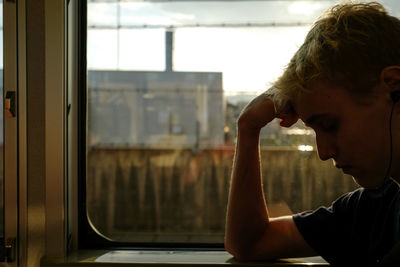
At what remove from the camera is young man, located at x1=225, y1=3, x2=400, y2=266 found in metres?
1.04

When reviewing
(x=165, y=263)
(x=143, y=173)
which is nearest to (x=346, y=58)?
(x=165, y=263)

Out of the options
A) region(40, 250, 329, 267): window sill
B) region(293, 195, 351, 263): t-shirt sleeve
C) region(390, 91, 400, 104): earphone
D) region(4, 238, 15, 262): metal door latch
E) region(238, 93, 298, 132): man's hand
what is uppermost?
region(390, 91, 400, 104): earphone

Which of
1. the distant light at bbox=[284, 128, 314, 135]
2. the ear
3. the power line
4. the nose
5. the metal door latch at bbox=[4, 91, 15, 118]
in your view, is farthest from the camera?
the power line

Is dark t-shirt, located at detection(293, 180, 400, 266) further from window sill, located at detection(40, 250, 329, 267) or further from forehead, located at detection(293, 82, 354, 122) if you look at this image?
forehead, located at detection(293, 82, 354, 122)

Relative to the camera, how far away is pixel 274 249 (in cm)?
144

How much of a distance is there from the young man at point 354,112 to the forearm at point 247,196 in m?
0.15

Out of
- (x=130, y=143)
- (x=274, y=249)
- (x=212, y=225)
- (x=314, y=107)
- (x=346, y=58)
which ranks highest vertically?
(x=346, y=58)

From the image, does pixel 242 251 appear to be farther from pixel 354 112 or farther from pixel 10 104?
pixel 10 104

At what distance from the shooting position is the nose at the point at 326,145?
112 centimetres

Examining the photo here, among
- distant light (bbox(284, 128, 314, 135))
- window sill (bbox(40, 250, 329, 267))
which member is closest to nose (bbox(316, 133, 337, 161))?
window sill (bbox(40, 250, 329, 267))

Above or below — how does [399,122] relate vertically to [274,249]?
above

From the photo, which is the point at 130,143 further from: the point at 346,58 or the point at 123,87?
the point at 346,58

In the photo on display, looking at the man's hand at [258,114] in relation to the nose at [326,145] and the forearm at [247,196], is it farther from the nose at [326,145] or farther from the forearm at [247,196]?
the nose at [326,145]

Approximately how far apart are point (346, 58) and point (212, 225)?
66.9 inches
